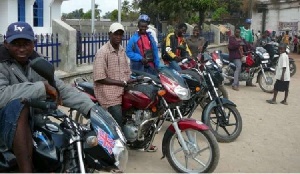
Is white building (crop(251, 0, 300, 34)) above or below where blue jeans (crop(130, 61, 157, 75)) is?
above

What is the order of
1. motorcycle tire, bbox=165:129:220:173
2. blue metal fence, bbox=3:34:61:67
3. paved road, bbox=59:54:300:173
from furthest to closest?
blue metal fence, bbox=3:34:61:67 < paved road, bbox=59:54:300:173 < motorcycle tire, bbox=165:129:220:173

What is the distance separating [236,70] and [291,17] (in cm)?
1548

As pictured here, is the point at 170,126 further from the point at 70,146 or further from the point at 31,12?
the point at 31,12

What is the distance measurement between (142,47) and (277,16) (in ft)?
66.9

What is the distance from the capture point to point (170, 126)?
3.79 m

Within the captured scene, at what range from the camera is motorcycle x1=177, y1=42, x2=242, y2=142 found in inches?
194

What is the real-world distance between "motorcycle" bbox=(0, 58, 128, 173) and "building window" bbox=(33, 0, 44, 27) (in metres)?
13.4

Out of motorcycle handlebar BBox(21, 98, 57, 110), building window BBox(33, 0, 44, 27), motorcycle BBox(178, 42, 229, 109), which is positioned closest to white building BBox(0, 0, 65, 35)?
building window BBox(33, 0, 44, 27)

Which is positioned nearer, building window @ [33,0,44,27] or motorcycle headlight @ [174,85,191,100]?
motorcycle headlight @ [174,85,191,100]

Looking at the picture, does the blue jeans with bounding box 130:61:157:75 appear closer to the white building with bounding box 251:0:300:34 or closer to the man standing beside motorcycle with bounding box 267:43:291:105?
the man standing beside motorcycle with bounding box 267:43:291:105

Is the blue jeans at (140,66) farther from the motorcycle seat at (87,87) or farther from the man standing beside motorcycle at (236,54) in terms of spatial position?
the man standing beside motorcycle at (236,54)

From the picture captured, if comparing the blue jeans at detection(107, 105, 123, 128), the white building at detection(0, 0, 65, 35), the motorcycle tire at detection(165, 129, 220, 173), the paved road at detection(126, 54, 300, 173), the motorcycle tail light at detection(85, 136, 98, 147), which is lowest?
the paved road at detection(126, 54, 300, 173)

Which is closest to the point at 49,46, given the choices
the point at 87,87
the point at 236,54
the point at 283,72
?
the point at 87,87

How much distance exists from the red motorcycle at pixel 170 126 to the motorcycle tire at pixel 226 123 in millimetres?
1084
